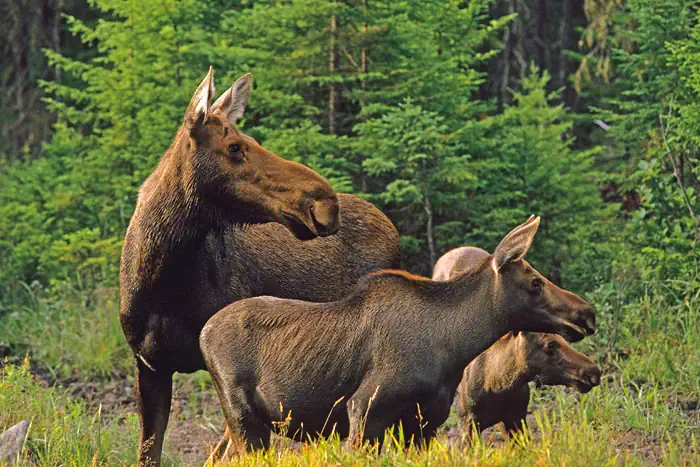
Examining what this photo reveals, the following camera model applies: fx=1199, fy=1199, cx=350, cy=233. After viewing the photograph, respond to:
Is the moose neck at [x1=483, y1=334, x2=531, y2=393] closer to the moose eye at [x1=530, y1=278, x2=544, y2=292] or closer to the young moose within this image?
the young moose

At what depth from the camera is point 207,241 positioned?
7066 mm

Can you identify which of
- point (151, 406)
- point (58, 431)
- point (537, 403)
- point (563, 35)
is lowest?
point (537, 403)

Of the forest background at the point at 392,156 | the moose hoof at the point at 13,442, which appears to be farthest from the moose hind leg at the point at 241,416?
the forest background at the point at 392,156

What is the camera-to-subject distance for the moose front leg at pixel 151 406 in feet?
23.8

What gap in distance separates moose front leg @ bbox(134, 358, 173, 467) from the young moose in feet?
2.20

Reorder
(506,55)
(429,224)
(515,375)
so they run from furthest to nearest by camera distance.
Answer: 1. (506,55)
2. (429,224)
3. (515,375)

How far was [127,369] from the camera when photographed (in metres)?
11.5

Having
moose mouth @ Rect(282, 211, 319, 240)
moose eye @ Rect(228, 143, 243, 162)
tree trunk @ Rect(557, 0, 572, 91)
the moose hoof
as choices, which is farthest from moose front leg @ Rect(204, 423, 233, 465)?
tree trunk @ Rect(557, 0, 572, 91)

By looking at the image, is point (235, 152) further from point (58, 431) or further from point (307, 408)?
point (58, 431)

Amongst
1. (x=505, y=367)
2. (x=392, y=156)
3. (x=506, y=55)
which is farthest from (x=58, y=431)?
(x=506, y=55)

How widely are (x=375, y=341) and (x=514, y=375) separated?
1.53 meters

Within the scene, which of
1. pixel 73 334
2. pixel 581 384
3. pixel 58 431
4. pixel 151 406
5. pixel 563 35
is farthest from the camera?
pixel 563 35

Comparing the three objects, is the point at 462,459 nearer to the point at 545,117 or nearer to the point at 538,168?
the point at 538,168

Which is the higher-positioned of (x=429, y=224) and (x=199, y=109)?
(x=199, y=109)
